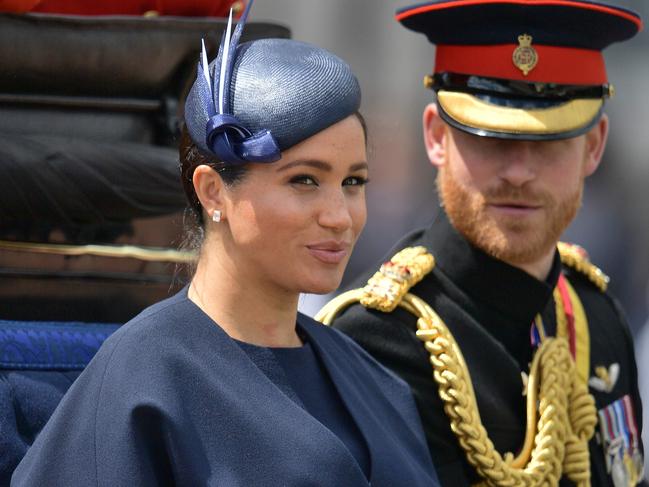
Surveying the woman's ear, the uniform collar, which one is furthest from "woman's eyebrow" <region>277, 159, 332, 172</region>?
the uniform collar

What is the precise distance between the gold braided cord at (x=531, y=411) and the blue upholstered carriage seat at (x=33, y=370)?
71 centimetres

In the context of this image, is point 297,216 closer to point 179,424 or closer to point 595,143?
point 179,424

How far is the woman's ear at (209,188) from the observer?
2.47m

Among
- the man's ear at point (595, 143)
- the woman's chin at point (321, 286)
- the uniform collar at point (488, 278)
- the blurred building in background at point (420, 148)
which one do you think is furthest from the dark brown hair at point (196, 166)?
the blurred building in background at point (420, 148)

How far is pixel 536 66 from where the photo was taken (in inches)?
134

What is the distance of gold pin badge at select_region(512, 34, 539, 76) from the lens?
3.39m

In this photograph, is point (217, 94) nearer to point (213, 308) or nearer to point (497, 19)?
point (213, 308)

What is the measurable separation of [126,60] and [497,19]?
97 cm

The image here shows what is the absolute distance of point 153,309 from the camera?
8.07 feet

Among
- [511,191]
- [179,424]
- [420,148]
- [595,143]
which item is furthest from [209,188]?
[420,148]

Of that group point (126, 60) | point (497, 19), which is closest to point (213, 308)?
point (126, 60)

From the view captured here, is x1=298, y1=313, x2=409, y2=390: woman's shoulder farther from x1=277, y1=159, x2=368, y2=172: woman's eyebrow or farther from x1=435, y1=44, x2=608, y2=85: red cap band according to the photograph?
x1=435, y1=44, x2=608, y2=85: red cap band

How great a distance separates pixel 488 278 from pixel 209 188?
1104 millimetres

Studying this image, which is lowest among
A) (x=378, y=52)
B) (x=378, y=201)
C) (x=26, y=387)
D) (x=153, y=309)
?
(x=378, y=201)
